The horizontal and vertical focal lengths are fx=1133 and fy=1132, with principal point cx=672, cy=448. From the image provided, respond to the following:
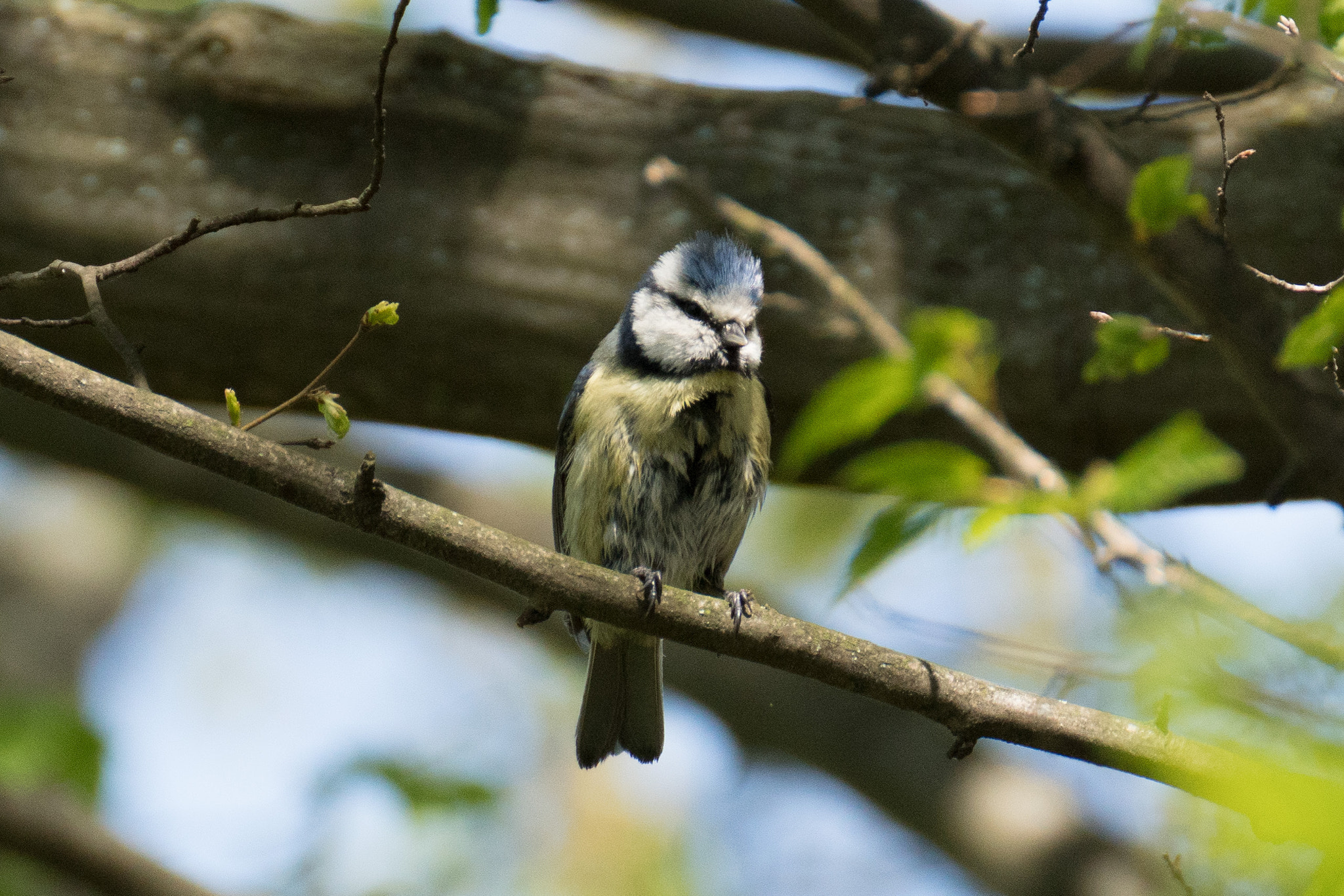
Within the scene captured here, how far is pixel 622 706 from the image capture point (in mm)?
3752

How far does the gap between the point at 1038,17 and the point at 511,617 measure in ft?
10.9

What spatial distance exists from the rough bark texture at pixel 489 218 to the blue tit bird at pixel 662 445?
6.4 inches

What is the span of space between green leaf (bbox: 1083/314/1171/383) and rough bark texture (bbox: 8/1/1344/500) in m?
1.24

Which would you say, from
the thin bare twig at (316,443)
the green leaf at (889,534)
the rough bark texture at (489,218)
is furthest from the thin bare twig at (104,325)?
the rough bark texture at (489,218)

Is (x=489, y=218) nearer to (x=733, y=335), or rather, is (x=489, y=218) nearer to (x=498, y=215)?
(x=498, y=215)

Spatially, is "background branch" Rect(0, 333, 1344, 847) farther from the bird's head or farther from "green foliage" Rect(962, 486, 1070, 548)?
the bird's head

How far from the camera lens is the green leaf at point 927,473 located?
183cm

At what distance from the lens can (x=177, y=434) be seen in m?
2.09

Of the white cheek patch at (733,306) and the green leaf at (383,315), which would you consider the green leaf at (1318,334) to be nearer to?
the green leaf at (383,315)

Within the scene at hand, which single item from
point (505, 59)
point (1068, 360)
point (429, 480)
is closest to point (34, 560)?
point (429, 480)

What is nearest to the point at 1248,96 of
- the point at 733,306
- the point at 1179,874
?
the point at 733,306

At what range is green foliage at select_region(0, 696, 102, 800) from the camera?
3.87 m

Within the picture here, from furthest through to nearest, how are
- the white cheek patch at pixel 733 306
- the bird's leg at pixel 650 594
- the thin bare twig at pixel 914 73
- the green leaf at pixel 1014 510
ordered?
1. the white cheek patch at pixel 733 306
2. the thin bare twig at pixel 914 73
3. the bird's leg at pixel 650 594
4. the green leaf at pixel 1014 510

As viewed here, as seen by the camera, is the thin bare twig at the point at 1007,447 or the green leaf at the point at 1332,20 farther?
the green leaf at the point at 1332,20
